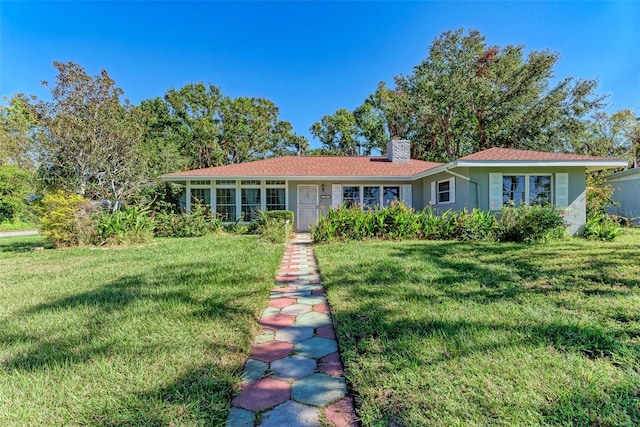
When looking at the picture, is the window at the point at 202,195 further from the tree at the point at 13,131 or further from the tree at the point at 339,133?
the tree at the point at 339,133

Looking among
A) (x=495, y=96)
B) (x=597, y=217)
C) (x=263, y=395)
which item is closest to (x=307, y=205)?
(x=597, y=217)

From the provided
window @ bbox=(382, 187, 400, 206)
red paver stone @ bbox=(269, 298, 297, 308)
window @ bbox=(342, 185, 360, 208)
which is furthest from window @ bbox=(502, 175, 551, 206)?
red paver stone @ bbox=(269, 298, 297, 308)

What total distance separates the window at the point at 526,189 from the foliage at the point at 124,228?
37.1 ft

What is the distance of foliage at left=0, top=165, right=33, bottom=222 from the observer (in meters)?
18.3

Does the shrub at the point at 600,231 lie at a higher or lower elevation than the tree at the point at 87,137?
lower

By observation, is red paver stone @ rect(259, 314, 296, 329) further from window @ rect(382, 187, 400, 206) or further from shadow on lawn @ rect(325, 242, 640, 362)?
window @ rect(382, 187, 400, 206)

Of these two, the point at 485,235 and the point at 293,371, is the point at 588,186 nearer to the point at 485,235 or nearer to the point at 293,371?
the point at 485,235

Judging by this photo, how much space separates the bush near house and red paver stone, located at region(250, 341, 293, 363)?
5.92m

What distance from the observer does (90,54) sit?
1405 centimetres

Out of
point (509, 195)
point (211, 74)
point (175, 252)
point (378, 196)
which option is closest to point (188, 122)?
point (211, 74)

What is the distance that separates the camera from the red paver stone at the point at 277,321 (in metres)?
2.92

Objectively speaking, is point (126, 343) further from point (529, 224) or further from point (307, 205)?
point (307, 205)

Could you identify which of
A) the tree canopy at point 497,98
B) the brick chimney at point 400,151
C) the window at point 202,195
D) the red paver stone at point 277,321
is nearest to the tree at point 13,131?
the window at point 202,195

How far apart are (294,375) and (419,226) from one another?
24.8 feet
